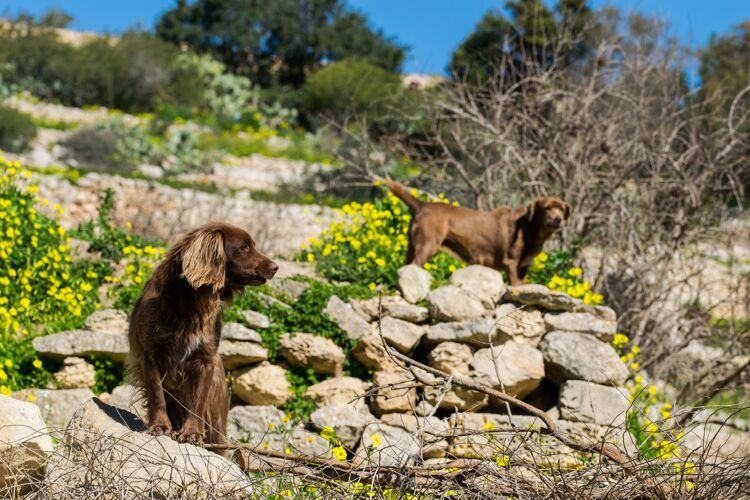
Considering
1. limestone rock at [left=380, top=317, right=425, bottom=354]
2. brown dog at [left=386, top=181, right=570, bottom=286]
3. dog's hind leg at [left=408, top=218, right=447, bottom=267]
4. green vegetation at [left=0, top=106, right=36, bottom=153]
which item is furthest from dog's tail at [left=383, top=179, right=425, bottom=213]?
green vegetation at [left=0, top=106, right=36, bottom=153]

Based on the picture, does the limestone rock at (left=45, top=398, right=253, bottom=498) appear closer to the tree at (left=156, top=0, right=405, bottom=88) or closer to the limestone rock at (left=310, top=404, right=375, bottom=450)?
the limestone rock at (left=310, top=404, right=375, bottom=450)

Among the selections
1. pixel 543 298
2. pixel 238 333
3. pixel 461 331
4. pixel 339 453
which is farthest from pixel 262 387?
pixel 543 298

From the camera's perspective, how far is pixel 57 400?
7426 millimetres

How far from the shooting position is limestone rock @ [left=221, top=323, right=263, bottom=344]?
7.83m

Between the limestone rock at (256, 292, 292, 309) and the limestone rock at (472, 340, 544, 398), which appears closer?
the limestone rock at (472, 340, 544, 398)

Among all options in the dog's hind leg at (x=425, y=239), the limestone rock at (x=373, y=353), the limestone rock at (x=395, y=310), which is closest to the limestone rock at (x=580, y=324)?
the limestone rock at (x=395, y=310)

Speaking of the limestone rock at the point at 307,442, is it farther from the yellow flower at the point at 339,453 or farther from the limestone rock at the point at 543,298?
the limestone rock at the point at 543,298

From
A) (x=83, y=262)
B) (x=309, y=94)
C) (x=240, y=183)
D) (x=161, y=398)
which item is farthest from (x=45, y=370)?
(x=309, y=94)

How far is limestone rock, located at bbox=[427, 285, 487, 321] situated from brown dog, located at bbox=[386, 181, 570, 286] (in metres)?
1.27

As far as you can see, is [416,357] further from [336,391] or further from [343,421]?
[343,421]

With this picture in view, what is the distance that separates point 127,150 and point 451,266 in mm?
13662

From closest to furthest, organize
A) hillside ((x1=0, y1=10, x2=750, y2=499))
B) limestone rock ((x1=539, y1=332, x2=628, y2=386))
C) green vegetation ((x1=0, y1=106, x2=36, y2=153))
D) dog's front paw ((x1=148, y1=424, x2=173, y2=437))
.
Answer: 1. hillside ((x1=0, y1=10, x2=750, y2=499))
2. dog's front paw ((x1=148, y1=424, x2=173, y2=437))
3. limestone rock ((x1=539, y1=332, x2=628, y2=386))
4. green vegetation ((x1=0, y1=106, x2=36, y2=153))

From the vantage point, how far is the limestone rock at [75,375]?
7754 millimetres

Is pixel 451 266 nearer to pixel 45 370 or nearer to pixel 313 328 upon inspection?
pixel 313 328
